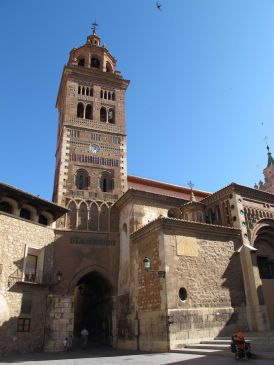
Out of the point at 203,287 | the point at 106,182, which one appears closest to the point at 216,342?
the point at 203,287

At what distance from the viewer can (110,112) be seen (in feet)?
86.0

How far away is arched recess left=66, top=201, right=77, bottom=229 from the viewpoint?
20.2 m

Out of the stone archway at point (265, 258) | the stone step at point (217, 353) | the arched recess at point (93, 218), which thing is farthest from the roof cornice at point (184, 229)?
the stone step at point (217, 353)

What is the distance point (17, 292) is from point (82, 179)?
880cm

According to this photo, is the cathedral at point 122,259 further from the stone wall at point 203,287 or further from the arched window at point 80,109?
the arched window at point 80,109

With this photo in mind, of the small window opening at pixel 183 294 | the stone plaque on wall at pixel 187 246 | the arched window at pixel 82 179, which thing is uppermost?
the arched window at pixel 82 179

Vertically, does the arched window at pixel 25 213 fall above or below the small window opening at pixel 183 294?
above

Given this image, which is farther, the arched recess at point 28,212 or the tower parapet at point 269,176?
the tower parapet at point 269,176

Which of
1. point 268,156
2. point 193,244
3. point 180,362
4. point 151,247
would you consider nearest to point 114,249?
point 151,247

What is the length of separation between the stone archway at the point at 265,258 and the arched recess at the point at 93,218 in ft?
30.1

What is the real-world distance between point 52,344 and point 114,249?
5.74 m

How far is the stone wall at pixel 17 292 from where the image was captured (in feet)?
49.0

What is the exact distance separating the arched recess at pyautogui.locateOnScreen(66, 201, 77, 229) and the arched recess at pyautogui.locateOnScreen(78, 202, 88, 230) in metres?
0.31

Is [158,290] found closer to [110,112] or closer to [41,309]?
[41,309]
